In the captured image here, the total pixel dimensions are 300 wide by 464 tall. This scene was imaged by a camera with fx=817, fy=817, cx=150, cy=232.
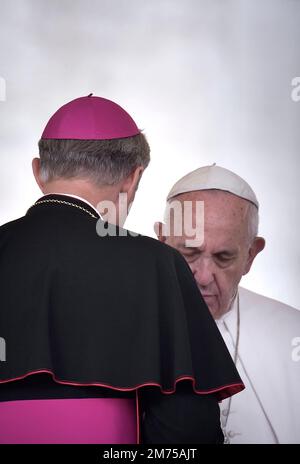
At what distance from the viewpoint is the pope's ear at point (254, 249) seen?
420 cm

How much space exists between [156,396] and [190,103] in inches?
85.9

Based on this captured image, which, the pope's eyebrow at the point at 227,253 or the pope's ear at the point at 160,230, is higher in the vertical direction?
the pope's ear at the point at 160,230

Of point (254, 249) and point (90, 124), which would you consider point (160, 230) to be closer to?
point (254, 249)

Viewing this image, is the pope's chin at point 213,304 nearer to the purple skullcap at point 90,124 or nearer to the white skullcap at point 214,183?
the white skullcap at point 214,183

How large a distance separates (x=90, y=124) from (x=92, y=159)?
0.80 feet

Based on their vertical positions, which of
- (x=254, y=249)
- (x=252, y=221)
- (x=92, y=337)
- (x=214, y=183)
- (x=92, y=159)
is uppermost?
(x=214, y=183)

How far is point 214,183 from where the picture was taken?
A: 417 centimetres

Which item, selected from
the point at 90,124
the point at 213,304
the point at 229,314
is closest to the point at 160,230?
the point at 213,304

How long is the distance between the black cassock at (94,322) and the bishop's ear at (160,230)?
1.55 meters

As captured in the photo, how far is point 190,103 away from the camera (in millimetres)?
4316

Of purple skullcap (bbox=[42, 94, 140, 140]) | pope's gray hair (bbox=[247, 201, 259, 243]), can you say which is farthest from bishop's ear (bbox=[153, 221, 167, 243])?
purple skullcap (bbox=[42, 94, 140, 140])

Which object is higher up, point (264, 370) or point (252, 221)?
point (252, 221)

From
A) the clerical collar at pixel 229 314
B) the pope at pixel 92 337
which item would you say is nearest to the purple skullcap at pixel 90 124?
the pope at pixel 92 337
